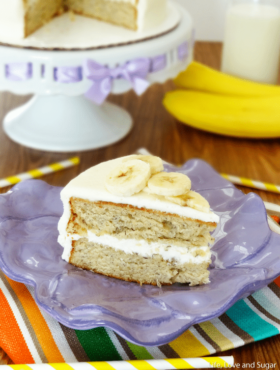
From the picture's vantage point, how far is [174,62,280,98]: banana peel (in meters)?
1.37

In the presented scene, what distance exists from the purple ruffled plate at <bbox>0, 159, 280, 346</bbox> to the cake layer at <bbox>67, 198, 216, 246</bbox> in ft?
0.21

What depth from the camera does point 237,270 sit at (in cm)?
72

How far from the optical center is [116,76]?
3.42ft

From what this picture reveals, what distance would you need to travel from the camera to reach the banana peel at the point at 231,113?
50.1 inches

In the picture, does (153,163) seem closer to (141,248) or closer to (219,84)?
(141,248)

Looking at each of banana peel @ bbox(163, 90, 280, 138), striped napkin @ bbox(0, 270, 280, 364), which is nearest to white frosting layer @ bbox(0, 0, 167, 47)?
A: banana peel @ bbox(163, 90, 280, 138)

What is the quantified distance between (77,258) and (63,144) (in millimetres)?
528

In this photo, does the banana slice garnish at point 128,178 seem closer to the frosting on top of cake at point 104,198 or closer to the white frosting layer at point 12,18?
the frosting on top of cake at point 104,198

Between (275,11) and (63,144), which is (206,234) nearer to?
(63,144)

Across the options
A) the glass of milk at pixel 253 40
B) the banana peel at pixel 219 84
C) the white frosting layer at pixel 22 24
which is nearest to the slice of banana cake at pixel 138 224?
the white frosting layer at pixel 22 24

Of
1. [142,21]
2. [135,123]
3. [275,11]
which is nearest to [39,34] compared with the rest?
[142,21]

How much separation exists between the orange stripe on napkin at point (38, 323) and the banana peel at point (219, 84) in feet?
3.06

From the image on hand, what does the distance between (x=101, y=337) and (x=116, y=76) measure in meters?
0.62

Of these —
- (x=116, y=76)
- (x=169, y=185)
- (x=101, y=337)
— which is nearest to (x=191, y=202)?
(x=169, y=185)
